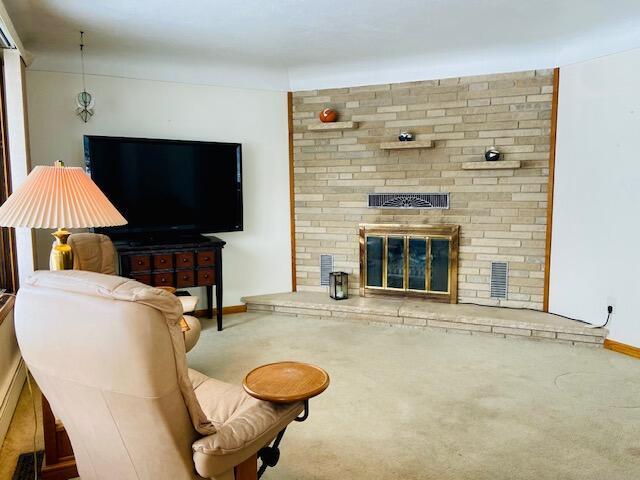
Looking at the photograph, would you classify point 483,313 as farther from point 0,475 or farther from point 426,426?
point 0,475

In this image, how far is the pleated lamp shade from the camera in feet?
6.71

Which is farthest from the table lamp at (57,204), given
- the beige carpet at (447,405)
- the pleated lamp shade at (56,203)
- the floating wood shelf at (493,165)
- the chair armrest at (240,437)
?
the floating wood shelf at (493,165)

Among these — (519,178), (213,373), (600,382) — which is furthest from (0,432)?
(519,178)

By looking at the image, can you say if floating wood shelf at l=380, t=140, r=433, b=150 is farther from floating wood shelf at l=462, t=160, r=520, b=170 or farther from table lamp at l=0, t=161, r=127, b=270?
table lamp at l=0, t=161, r=127, b=270

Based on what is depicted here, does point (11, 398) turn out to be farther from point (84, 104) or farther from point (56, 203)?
point (84, 104)

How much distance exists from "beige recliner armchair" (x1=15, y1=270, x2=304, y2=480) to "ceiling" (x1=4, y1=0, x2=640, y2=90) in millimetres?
2467

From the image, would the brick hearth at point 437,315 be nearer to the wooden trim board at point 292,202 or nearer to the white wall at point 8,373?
the wooden trim board at point 292,202

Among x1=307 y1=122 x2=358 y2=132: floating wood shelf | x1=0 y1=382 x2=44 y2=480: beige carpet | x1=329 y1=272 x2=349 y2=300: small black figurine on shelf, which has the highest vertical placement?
x1=307 y1=122 x2=358 y2=132: floating wood shelf

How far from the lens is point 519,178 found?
442cm

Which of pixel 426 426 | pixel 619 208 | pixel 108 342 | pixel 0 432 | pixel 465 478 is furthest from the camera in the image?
pixel 619 208

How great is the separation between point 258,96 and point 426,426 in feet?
11.8

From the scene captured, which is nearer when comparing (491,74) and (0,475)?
(0,475)

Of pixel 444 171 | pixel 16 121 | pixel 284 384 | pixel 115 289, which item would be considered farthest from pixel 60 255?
pixel 444 171

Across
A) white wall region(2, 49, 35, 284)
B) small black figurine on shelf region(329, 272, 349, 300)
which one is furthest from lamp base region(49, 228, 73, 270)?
small black figurine on shelf region(329, 272, 349, 300)
